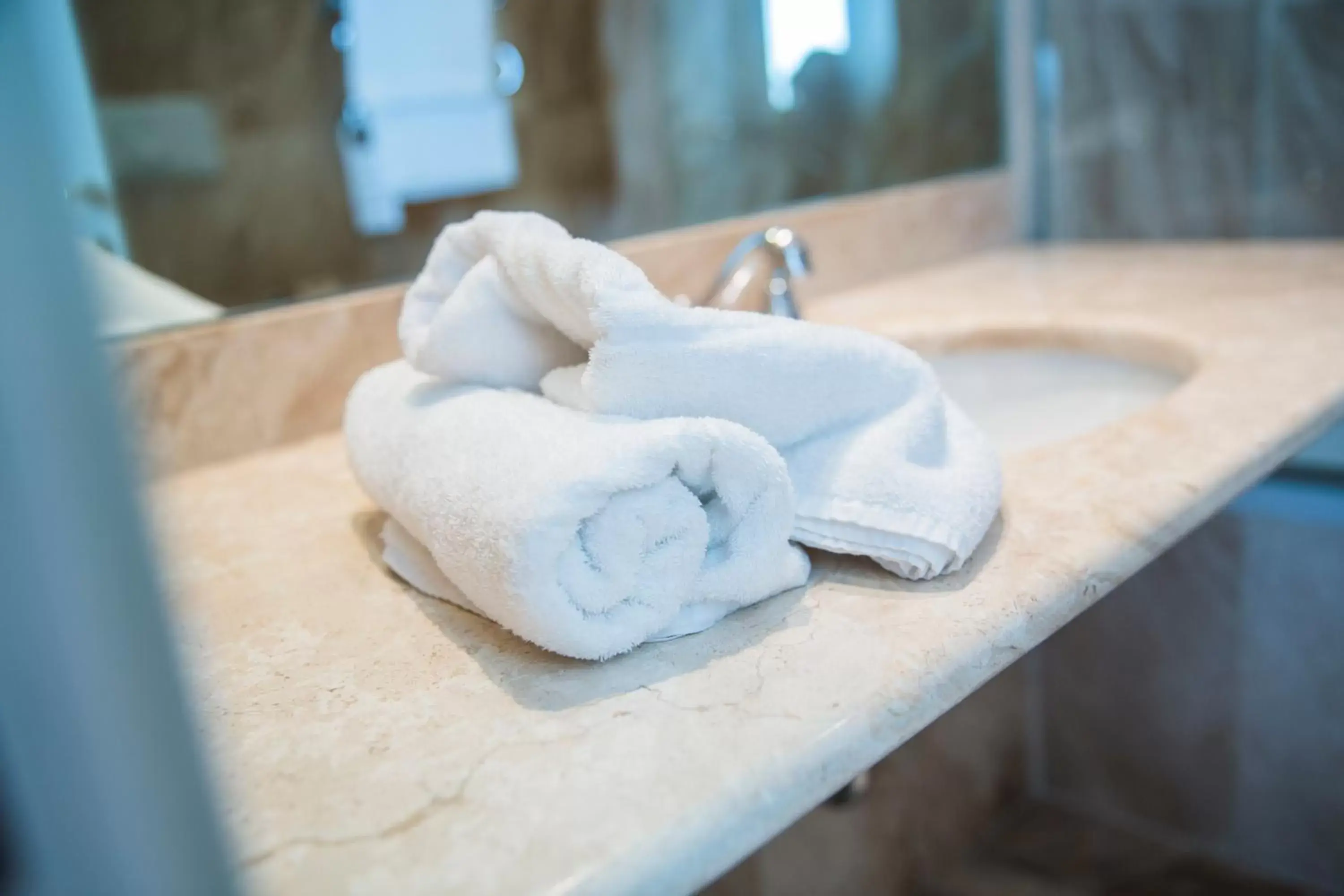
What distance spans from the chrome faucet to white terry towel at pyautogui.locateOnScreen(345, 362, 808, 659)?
0.42 meters

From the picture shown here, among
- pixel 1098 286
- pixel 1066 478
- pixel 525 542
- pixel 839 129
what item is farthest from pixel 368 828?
pixel 839 129

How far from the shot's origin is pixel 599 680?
16.8 inches

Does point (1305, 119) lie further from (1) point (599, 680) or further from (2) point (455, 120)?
(1) point (599, 680)

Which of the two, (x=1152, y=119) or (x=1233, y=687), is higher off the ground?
(x=1152, y=119)

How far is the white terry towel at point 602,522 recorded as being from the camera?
15.9 inches

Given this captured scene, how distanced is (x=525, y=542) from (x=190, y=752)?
0.25 m

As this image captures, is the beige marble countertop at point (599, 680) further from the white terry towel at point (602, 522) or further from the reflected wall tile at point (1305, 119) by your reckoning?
the reflected wall tile at point (1305, 119)

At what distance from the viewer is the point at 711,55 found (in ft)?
4.73

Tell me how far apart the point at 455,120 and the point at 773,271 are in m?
0.59

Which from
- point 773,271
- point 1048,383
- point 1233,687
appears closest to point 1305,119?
point 1048,383

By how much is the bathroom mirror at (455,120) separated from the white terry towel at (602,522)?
46 centimetres

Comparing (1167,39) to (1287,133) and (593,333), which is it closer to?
(1287,133)

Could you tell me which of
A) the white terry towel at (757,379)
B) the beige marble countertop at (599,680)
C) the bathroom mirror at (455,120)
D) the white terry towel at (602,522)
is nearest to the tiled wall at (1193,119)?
the bathroom mirror at (455,120)

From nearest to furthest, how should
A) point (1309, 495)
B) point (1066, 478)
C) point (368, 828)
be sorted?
point (368, 828)
point (1066, 478)
point (1309, 495)
